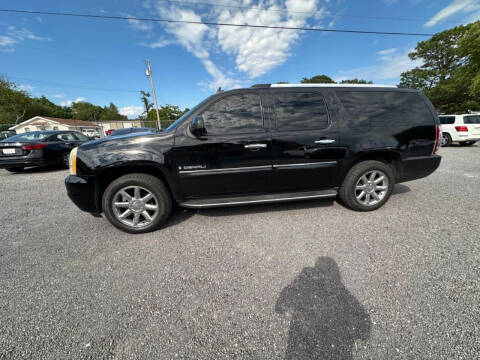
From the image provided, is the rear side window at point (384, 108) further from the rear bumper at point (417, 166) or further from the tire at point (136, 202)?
the tire at point (136, 202)

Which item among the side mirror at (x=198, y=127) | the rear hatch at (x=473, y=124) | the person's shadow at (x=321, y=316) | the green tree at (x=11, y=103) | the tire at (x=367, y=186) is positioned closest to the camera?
the person's shadow at (x=321, y=316)

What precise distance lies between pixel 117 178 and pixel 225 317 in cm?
217

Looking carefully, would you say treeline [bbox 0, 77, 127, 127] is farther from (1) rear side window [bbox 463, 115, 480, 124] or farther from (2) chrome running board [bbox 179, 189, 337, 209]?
(1) rear side window [bbox 463, 115, 480, 124]

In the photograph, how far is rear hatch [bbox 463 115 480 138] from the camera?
8.47 metres

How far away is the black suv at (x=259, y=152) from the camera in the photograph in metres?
2.47

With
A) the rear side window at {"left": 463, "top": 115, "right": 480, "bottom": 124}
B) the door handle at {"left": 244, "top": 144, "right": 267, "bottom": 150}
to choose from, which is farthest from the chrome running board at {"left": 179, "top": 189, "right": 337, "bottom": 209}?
the rear side window at {"left": 463, "top": 115, "right": 480, "bottom": 124}

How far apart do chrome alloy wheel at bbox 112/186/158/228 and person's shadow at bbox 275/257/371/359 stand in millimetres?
1968

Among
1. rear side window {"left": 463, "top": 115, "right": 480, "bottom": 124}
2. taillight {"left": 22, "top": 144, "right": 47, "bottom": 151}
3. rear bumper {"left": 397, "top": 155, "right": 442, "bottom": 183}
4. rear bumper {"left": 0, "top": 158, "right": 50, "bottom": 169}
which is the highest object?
taillight {"left": 22, "top": 144, "right": 47, "bottom": 151}

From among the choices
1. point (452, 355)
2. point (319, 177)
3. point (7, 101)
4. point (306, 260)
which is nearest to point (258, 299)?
point (306, 260)

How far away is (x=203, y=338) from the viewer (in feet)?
4.30

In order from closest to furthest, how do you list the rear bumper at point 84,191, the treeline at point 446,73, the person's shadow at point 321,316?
the person's shadow at point 321,316, the rear bumper at point 84,191, the treeline at point 446,73

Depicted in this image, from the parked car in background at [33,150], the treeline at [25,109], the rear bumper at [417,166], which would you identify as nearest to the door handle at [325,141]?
the rear bumper at [417,166]

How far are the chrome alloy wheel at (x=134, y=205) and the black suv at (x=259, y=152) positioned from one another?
0.01 m

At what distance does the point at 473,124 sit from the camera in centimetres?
848
